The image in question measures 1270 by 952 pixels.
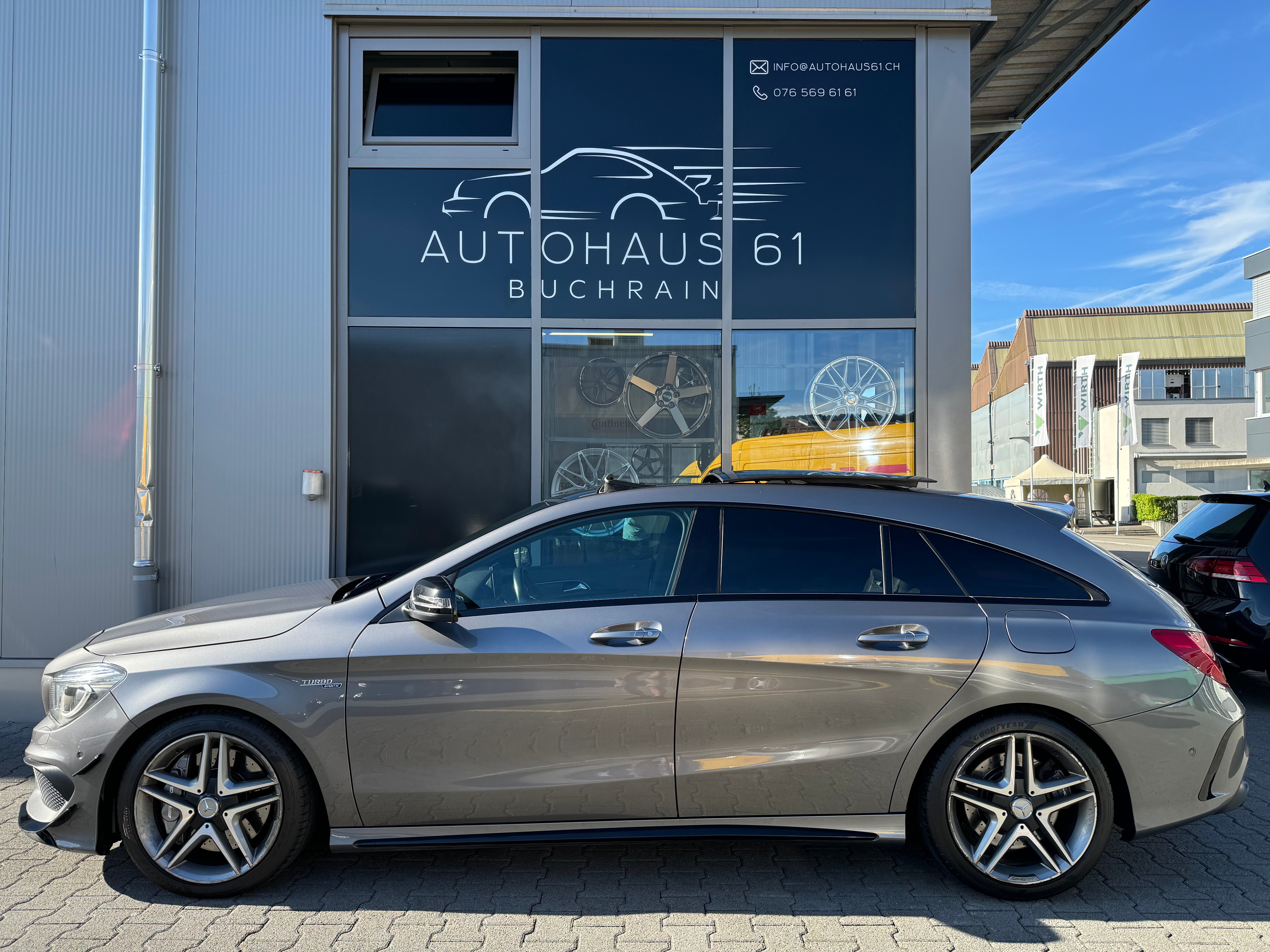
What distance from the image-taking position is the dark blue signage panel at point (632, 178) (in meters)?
6.64

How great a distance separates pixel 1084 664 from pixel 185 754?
331 cm

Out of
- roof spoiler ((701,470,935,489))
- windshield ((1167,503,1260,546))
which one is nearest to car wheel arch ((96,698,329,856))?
roof spoiler ((701,470,935,489))

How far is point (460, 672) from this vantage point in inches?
118

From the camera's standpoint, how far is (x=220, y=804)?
302 centimetres

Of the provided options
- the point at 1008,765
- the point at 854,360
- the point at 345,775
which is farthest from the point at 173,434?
the point at 1008,765

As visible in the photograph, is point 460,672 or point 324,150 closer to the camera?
point 460,672

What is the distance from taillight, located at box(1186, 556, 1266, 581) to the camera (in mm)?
5629

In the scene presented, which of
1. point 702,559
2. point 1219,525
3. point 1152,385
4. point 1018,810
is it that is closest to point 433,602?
point 702,559

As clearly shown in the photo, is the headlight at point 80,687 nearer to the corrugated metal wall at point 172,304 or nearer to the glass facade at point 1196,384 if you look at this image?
the corrugated metal wall at point 172,304

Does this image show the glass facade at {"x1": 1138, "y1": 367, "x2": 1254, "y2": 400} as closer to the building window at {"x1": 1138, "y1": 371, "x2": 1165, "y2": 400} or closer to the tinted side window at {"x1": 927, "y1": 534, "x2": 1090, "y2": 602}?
the building window at {"x1": 1138, "y1": 371, "x2": 1165, "y2": 400}

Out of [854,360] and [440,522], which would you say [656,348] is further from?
[440,522]

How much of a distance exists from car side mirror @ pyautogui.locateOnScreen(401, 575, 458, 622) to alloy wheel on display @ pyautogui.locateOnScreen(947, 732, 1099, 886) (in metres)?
1.94

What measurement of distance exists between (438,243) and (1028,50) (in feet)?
22.8

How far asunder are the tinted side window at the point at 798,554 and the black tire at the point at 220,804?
1.76m
